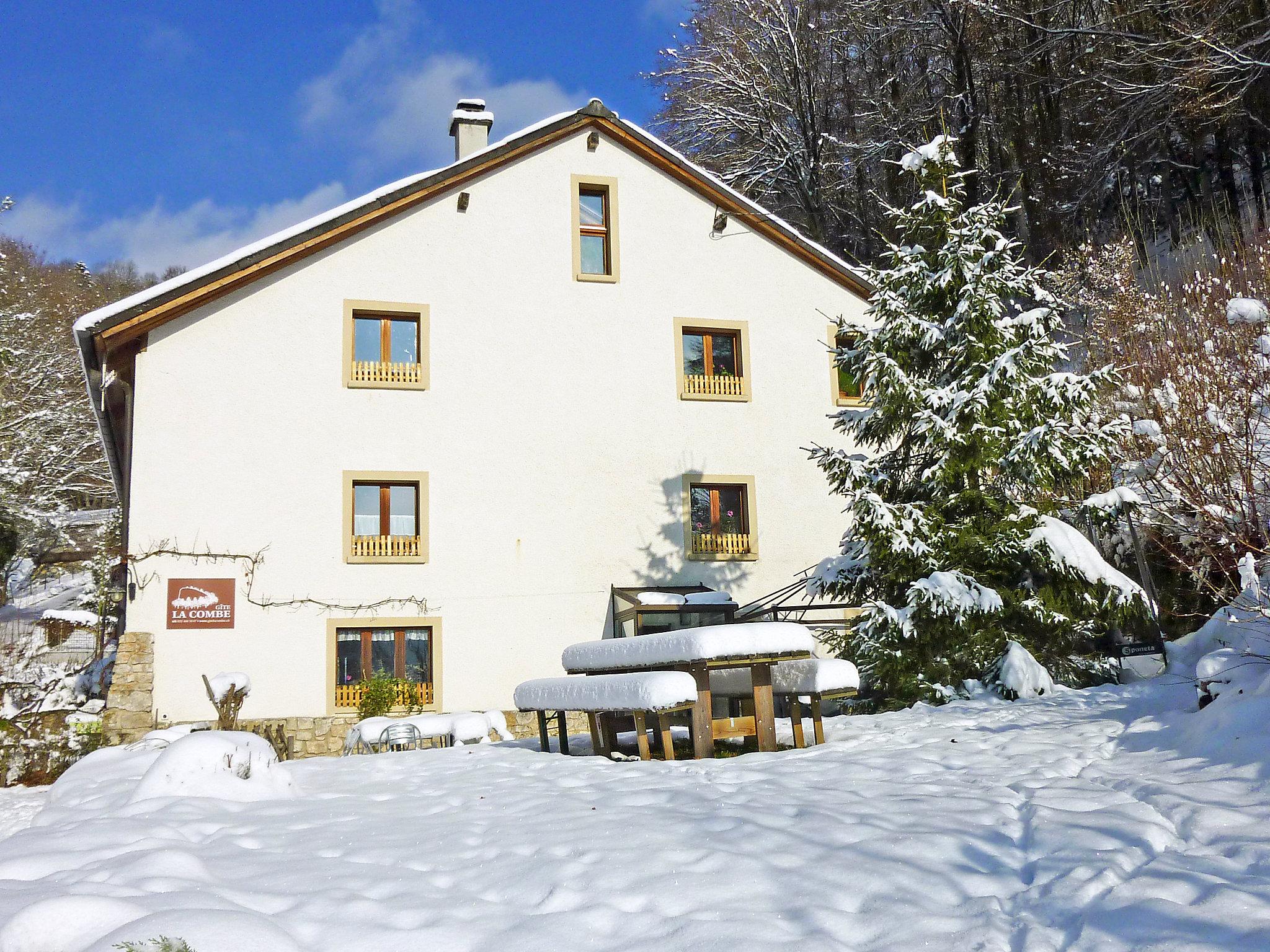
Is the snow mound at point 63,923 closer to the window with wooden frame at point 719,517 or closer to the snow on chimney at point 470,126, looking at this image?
the window with wooden frame at point 719,517

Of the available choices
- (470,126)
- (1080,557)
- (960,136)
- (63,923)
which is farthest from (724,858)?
(960,136)

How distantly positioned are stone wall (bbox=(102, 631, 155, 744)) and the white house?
4 cm

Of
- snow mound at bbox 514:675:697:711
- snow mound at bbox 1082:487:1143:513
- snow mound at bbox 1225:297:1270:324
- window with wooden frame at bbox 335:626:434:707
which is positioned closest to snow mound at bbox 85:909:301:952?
snow mound at bbox 514:675:697:711

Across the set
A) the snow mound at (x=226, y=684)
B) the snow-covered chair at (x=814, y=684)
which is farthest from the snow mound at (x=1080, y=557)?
the snow mound at (x=226, y=684)

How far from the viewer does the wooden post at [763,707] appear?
8297mm

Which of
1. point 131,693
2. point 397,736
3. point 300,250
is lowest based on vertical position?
point 397,736

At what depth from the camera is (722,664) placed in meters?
7.86

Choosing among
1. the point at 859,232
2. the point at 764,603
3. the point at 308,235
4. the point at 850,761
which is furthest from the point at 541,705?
the point at 859,232

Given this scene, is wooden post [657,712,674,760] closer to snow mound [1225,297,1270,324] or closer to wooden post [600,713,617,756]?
wooden post [600,713,617,756]

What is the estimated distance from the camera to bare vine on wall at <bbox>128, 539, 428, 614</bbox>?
14.2 m

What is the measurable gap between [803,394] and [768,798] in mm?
12703

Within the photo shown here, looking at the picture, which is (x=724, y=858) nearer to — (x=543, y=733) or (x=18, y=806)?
(x=543, y=733)

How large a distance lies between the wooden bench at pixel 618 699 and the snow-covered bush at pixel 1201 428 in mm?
3350

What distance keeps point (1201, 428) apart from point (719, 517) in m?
10.3
